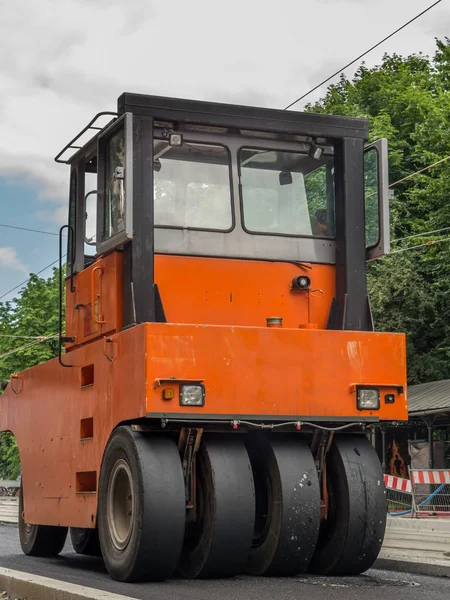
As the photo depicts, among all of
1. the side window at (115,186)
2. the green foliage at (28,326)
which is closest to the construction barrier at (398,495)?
the side window at (115,186)

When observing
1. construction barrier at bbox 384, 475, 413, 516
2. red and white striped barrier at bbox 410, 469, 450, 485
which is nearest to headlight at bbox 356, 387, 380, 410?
red and white striped barrier at bbox 410, 469, 450, 485

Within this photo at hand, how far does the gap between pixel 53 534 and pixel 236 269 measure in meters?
4.52

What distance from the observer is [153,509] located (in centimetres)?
860

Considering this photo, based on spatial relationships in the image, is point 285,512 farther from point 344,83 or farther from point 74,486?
point 344,83

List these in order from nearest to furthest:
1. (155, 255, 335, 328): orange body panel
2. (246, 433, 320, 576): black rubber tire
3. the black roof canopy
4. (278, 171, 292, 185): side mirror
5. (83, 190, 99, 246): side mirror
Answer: (246, 433, 320, 576): black rubber tire → (155, 255, 335, 328): orange body panel → the black roof canopy → (278, 171, 292, 185): side mirror → (83, 190, 99, 246): side mirror

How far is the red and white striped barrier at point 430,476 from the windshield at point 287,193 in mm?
13446

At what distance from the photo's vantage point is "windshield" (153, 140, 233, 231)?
9.88 metres

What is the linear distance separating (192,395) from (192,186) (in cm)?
209

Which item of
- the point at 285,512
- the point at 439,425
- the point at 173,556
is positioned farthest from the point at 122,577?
the point at 439,425

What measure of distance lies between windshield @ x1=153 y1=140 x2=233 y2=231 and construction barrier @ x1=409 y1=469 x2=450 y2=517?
13.8 meters

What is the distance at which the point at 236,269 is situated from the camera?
390 inches

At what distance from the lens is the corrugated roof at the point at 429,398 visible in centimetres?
2648

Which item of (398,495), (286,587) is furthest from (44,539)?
(398,495)

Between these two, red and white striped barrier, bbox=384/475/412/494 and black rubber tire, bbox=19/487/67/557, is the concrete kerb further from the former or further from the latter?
black rubber tire, bbox=19/487/67/557
